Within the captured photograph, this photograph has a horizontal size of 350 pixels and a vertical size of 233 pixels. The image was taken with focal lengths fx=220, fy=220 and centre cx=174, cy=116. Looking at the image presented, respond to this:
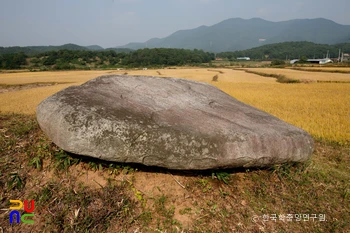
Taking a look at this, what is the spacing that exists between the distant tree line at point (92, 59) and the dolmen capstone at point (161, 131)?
70115mm

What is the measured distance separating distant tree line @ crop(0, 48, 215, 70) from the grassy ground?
70.1m

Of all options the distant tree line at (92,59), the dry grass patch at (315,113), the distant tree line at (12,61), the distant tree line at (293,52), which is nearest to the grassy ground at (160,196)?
the dry grass patch at (315,113)

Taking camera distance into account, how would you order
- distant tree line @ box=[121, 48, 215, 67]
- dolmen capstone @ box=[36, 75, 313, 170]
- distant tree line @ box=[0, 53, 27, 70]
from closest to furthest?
dolmen capstone @ box=[36, 75, 313, 170]
distant tree line @ box=[0, 53, 27, 70]
distant tree line @ box=[121, 48, 215, 67]

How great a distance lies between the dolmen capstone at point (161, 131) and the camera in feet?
11.3

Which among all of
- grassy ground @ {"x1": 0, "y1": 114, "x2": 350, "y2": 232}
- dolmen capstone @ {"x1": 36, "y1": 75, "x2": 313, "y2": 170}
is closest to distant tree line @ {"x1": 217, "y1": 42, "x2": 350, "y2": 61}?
dolmen capstone @ {"x1": 36, "y1": 75, "x2": 313, "y2": 170}

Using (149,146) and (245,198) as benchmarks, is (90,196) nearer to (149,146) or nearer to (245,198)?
(149,146)

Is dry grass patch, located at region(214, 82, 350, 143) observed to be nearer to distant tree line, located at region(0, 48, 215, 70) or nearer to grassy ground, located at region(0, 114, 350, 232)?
grassy ground, located at region(0, 114, 350, 232)

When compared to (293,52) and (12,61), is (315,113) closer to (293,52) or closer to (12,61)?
(12,61)

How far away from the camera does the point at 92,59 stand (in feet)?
264

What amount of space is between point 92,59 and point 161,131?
279 ft

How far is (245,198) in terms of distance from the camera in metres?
4.06

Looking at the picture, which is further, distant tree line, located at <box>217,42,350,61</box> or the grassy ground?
distant tree line, located at <box>217,42,350,61</box>

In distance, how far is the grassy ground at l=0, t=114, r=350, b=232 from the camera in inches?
136

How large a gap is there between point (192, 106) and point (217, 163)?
169 cm
